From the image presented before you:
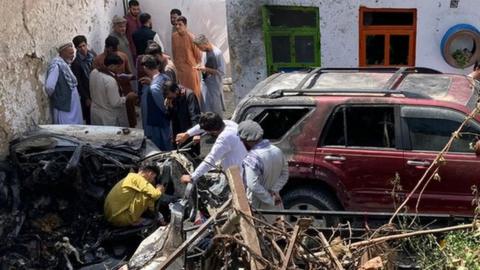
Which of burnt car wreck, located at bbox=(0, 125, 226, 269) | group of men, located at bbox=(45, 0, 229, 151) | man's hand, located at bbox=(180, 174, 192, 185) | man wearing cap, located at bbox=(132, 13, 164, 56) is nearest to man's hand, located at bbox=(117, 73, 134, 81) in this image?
group of men, located at bbox=(45, 0, 229, 151)

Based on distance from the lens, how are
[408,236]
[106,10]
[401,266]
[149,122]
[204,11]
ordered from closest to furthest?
[408,236] < [401,266] < [149,122] < [106,10] < [204,11]

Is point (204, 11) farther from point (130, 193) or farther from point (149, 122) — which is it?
point (130, 193)

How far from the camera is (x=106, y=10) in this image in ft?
42.3

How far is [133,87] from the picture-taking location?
12.1 m

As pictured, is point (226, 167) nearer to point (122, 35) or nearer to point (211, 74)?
point (211, 74)

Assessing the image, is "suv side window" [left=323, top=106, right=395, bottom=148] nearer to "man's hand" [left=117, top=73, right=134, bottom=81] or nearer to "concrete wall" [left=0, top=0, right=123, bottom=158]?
"concrete wall" [left=0, top=0, right=123, bottom=158]

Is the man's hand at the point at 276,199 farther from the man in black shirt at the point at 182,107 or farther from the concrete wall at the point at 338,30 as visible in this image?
the concrete wall at the point at 338,30

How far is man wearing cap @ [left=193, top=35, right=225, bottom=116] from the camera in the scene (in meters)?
11.1

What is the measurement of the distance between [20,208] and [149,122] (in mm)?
2127

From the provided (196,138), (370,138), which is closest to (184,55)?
(196,138)

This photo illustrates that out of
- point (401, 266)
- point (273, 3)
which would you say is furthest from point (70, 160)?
point (273, 3)

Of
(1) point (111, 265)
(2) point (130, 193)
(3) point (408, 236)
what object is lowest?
(1) point (111, 265)

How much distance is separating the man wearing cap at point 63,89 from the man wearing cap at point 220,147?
102 inches

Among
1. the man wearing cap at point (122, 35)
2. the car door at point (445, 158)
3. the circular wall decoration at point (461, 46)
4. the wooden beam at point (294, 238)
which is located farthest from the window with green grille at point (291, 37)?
the wooden beam at point (294, 238)
